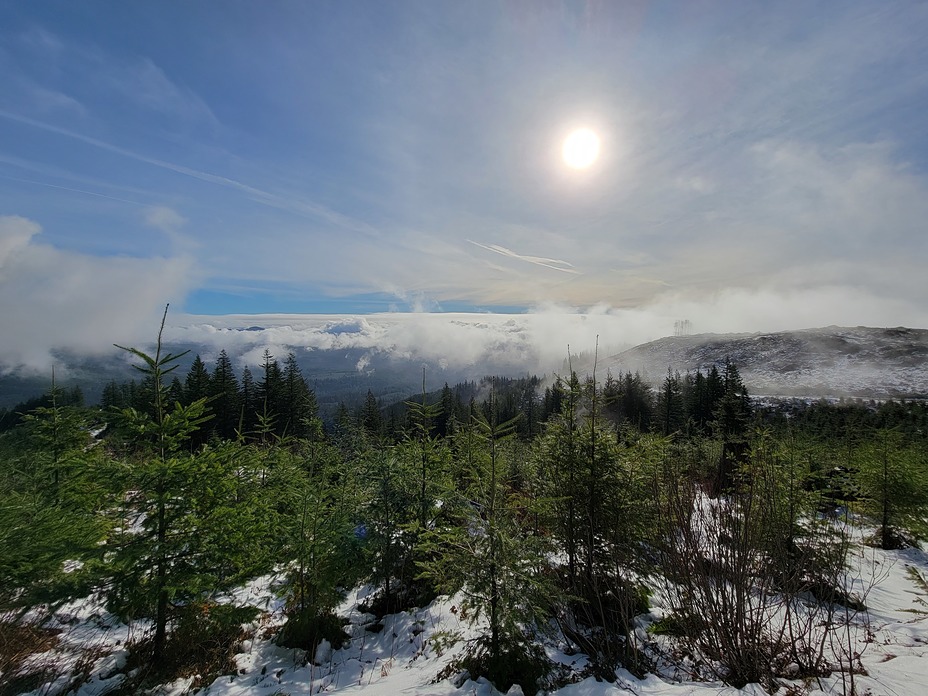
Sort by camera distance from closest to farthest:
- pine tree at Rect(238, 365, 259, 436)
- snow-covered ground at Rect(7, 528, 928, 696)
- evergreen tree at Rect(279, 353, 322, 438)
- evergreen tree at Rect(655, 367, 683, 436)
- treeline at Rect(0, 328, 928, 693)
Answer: snow-covered ground at Rect(7, 528, 928, 696) → treeline at Rect(0, 328, 928, 693) → pine tree at Rect(238, 365, 259, 436) → evergreen tree at Rect(279, 353, 322, 438) → evergreen tree at Rect(655, 367, 683, 436)

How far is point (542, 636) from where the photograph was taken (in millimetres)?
7883

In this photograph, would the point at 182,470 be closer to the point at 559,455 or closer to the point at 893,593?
the point at 559,455

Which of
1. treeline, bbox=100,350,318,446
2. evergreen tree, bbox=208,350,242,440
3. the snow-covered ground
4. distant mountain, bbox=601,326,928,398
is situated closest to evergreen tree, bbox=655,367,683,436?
distant mountain, bbox=601,326,928,398

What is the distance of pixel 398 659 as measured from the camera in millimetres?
8609

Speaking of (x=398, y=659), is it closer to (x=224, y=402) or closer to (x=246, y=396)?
(x=224, y=402)

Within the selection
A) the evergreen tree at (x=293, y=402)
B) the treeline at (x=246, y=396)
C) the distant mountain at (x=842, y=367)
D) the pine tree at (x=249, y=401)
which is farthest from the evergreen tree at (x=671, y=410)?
the pine tree at (x=249, y=401)

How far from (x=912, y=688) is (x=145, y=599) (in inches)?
436

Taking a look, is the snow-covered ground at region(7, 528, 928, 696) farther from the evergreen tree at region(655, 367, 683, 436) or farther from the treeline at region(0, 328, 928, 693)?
the evergreen tree at region(655, 367, 683, 436)

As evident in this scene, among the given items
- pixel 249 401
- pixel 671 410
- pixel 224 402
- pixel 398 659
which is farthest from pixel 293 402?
pixel 671 410

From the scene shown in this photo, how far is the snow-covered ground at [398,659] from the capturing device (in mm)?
5430

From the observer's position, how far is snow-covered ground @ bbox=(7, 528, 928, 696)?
5.43 m

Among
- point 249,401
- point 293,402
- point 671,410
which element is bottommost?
point 671,410

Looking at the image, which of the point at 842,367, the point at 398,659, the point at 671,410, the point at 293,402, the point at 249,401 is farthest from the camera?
the point at 842,367

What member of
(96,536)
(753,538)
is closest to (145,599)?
(96,536)
